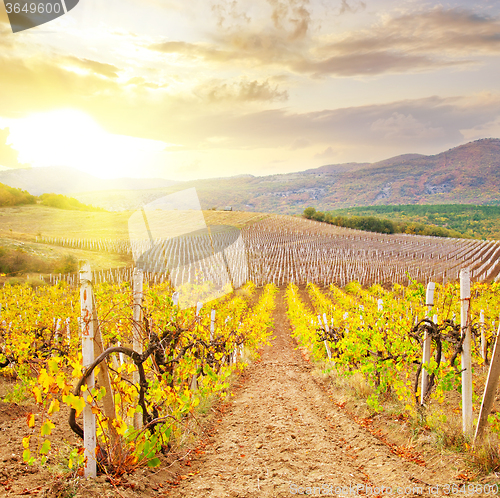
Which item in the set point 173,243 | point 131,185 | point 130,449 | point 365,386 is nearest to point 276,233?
point 173,243

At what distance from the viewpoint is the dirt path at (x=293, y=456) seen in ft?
10.8

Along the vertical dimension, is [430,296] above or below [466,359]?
above

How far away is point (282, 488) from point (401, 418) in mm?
2641

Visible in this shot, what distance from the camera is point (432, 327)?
4.14 m

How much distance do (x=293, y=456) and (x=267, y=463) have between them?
357mm

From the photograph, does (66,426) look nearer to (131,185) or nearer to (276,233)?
(131,185)

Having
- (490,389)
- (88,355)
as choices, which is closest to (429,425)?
(490,389)

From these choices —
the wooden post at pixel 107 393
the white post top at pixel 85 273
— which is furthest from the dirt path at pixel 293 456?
the white post top at pixel 85 273

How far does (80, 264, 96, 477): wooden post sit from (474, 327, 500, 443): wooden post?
3.60m

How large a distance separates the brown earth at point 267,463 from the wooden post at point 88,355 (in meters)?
0.16

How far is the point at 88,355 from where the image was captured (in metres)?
2.63

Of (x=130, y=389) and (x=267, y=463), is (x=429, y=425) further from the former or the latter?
(x=130, y=389)

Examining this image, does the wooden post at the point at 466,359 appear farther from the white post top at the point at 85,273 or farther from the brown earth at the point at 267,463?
the white post top at the point at 85,273

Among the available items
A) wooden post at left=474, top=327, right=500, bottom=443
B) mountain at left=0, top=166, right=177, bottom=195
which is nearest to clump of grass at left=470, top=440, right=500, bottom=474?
wooden post at left=474, top=327, right=500, bottom=443
